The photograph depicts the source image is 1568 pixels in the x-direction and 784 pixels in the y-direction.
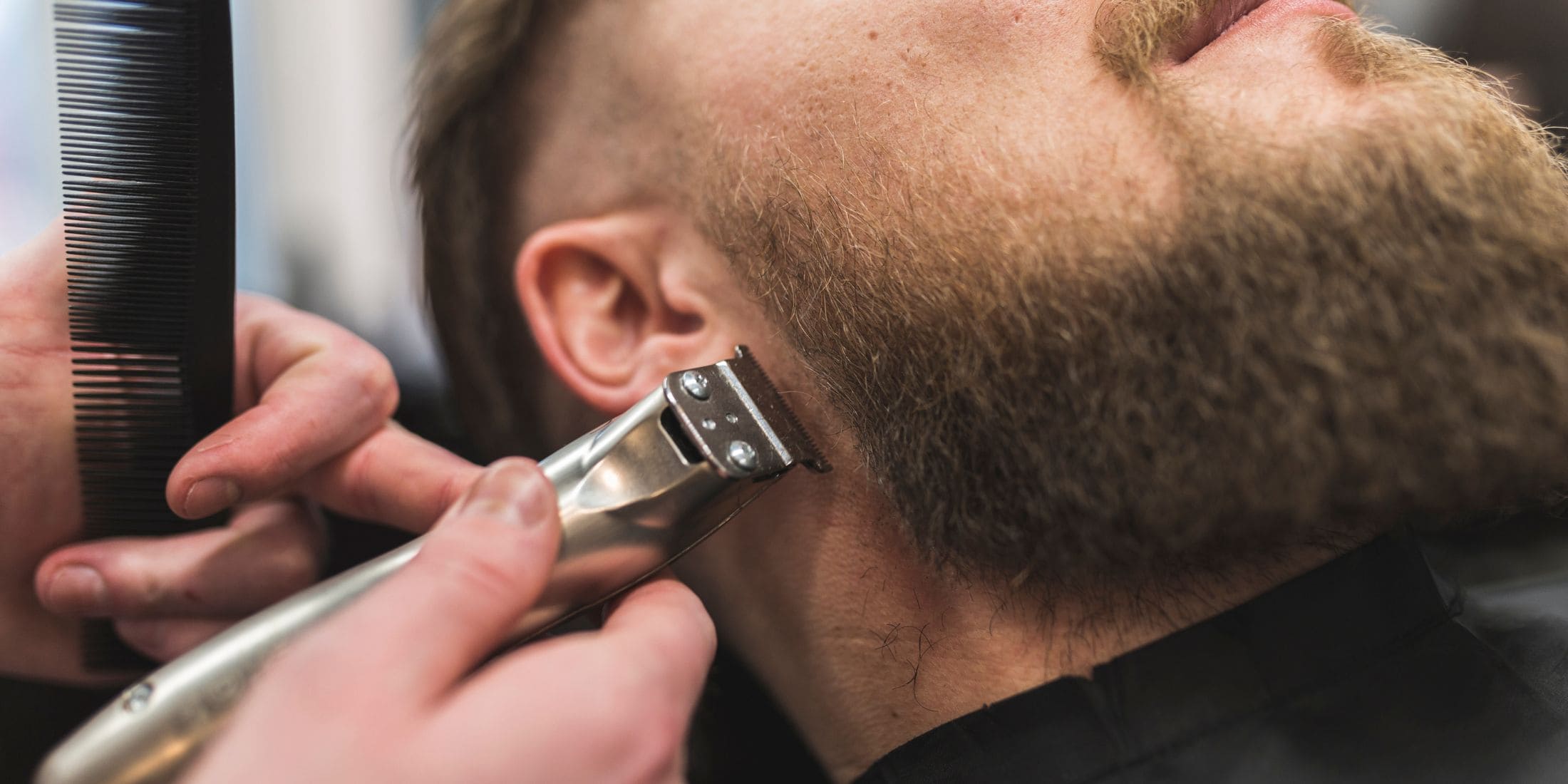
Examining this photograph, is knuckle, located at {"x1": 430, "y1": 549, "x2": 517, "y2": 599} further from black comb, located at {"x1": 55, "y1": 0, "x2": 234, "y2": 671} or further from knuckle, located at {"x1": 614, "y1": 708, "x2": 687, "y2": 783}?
black comb, located at {"x1": 55, "y1": 0, "x2": 234, "y2": 671}

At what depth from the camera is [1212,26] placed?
2.57 ft

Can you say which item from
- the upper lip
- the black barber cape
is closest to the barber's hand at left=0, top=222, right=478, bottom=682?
the black barber cape

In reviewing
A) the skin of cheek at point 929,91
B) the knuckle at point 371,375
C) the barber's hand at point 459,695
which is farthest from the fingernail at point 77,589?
the skin of cheek at point 929,91

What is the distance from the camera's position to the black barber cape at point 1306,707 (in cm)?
72

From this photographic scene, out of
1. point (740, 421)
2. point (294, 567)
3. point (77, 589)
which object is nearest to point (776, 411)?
point (740, 421)

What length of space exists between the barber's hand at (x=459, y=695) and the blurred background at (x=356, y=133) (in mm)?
789

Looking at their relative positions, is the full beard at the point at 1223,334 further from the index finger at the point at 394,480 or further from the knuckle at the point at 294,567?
the knuckle at the point at 294,567

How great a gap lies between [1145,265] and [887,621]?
378mm

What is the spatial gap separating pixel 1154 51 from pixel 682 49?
41 cm

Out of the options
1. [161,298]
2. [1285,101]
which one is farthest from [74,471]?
[1285,101]

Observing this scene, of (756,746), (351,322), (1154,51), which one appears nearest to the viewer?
(1154,51)

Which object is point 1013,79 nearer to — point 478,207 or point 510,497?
point 510,497

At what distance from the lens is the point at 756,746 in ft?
3.67

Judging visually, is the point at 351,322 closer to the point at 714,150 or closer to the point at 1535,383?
the point at 714,150
